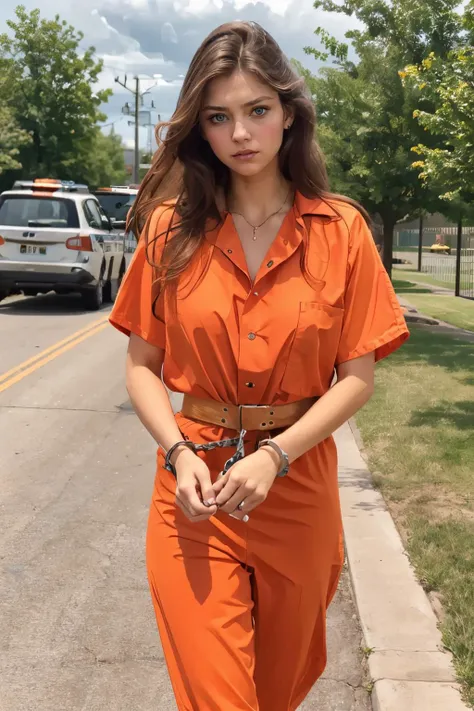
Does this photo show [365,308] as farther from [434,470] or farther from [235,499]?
[434,470]

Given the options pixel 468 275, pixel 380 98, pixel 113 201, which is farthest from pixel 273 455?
pixel 468 275

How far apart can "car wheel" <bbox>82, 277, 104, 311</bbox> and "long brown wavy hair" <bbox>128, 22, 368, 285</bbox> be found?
1390 centimetres

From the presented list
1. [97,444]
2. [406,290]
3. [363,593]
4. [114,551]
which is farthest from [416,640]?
[406,290]

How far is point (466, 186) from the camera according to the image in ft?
31.4

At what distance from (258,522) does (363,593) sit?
2.37m

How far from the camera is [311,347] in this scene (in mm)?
2180

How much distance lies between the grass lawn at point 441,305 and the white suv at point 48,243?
279 inches

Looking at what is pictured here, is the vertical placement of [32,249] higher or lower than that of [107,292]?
higher

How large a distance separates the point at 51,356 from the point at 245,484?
982 cm

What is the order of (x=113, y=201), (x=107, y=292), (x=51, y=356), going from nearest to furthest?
(x=51, y=356)
(x=107, y=292)
(x=113, y=201)

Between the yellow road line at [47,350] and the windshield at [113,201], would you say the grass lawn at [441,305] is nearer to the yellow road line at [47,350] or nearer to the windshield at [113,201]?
the yellow road line at [47,350]

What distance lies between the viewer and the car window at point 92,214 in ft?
53.2

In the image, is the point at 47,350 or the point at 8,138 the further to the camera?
the point at 8,138

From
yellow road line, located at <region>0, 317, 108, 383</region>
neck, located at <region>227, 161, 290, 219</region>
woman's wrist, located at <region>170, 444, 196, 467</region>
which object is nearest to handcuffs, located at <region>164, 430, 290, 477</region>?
woman's wrist, located at <region>170, 444, 196, 467</region>
